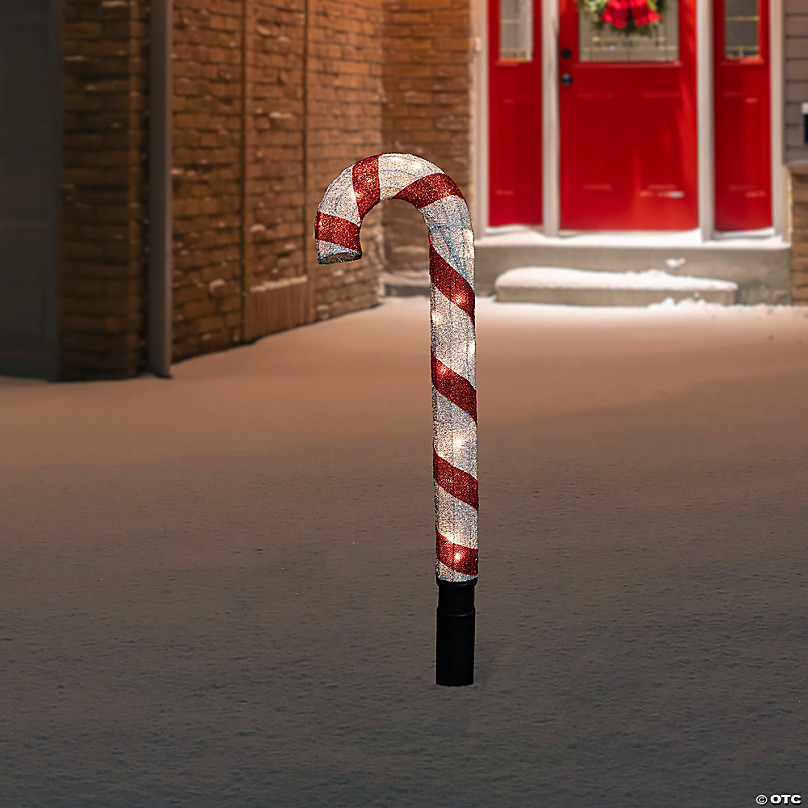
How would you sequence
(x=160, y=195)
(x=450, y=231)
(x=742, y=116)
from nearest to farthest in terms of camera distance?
1. (x=450, y=231)
2. (x=160, y=195)
3. (x=742, y=116)

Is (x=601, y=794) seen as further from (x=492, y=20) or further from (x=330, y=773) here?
(x=492, y=20)

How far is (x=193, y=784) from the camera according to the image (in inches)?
149

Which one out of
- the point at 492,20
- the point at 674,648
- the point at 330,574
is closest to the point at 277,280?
the point at 492,20

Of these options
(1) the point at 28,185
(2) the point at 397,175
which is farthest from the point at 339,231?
(1) the point at 28,185

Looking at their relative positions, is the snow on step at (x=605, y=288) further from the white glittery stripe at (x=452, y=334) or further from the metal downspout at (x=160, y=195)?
the white glittery stripe at (x=452, y=334)

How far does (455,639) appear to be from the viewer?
177 inches

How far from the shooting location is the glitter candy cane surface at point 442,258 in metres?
4.42

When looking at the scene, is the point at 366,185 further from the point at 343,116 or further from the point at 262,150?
the point at 343,116

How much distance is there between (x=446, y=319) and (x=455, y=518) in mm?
473

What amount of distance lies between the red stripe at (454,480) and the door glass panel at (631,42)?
33.9 feet

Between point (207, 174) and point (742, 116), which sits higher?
point (742, 116)

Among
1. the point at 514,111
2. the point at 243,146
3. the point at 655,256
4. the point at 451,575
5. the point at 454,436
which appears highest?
the point at 514,111

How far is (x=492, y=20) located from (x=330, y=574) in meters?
9.63

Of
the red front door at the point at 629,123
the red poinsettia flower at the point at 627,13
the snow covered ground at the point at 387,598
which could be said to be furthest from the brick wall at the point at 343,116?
the snow covered ground at the point at 387,598
